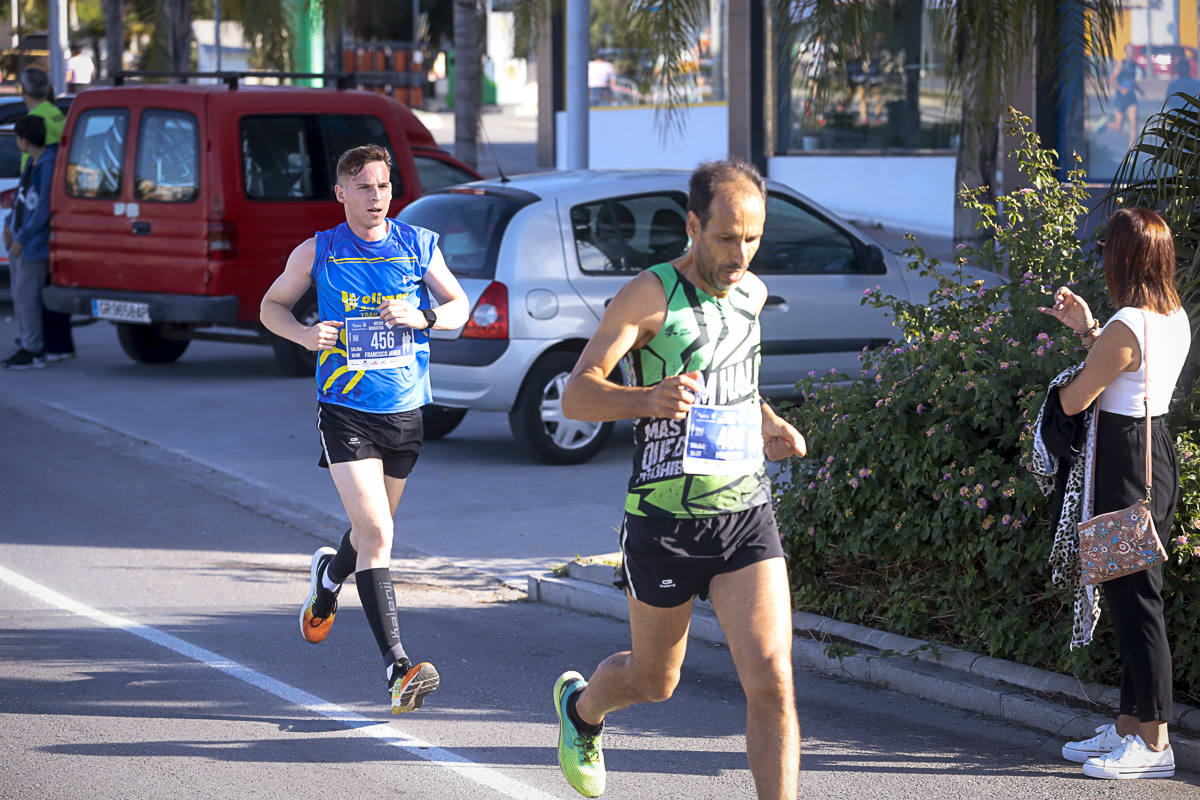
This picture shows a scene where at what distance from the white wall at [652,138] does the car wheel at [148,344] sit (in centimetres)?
1126

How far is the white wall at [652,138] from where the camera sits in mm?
25750

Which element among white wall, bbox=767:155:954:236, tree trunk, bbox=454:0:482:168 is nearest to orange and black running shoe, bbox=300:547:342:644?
tree trunk, bbox=454:0:482:168

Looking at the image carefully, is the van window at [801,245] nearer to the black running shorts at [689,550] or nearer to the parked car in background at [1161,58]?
the parked car in background at [1161,58]

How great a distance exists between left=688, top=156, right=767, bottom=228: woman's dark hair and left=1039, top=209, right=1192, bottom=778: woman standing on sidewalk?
1.25 m

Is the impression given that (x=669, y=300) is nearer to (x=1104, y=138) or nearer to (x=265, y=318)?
(x=265, y=318)

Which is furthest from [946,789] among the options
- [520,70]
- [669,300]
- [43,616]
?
[520,70]

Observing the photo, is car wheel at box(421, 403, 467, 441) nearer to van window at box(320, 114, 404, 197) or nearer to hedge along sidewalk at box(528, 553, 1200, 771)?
van window at box(320, 114, 404, 197)

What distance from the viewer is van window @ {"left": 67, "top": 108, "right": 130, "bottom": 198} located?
43.1ft

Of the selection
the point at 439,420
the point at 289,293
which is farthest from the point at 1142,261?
the point at 439,420

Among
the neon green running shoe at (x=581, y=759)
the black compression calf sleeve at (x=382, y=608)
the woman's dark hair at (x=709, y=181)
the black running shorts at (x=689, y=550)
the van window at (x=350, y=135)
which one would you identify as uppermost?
the van window at (x=350, y=135)

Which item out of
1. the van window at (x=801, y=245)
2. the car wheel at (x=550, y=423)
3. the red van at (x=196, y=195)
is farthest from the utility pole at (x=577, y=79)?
the car wheel at (x=550, y=423)

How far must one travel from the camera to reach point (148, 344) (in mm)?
14484

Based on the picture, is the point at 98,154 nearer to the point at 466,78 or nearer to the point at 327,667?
the point at 466,78

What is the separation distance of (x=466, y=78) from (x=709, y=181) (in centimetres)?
1385
